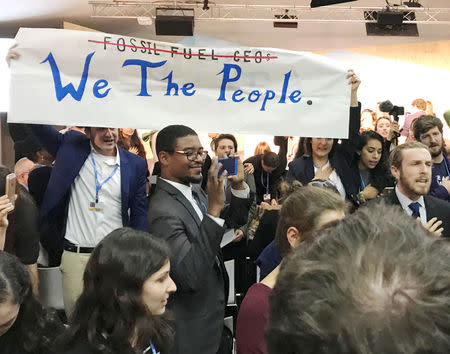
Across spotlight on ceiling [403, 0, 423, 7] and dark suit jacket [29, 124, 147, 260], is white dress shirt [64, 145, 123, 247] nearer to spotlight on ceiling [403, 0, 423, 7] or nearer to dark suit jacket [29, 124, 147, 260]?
dark suit jacket [29, 124, 147, 260]

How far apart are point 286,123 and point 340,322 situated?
293 centimetres

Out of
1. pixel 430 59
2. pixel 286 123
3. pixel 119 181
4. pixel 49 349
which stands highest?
pixel 430 59

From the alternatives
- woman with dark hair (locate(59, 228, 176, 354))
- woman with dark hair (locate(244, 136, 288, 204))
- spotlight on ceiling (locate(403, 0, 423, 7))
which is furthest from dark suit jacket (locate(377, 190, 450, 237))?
spotlight on ceiling (locate(403, 0, 423, 7))

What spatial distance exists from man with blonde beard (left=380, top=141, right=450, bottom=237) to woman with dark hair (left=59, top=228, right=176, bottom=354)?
154cm

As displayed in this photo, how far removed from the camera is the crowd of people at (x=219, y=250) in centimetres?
56

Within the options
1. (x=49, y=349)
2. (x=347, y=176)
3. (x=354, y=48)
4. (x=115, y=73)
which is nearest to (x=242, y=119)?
(x=115, y=73)

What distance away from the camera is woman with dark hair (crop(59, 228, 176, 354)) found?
1760mm

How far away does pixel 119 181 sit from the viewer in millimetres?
3406

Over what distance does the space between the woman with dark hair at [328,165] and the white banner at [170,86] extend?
603 millimetres

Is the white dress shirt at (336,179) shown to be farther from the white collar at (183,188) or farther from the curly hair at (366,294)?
the curly hair at (366,294)

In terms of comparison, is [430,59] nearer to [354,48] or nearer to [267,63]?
[354,48]

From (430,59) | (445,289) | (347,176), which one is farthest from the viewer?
(430,59)

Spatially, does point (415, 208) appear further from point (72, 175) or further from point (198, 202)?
point (72, 175)

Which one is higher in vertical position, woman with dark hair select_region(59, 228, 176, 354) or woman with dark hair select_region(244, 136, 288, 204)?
woman with dark hair select_region(244, 136, 288, 204)
